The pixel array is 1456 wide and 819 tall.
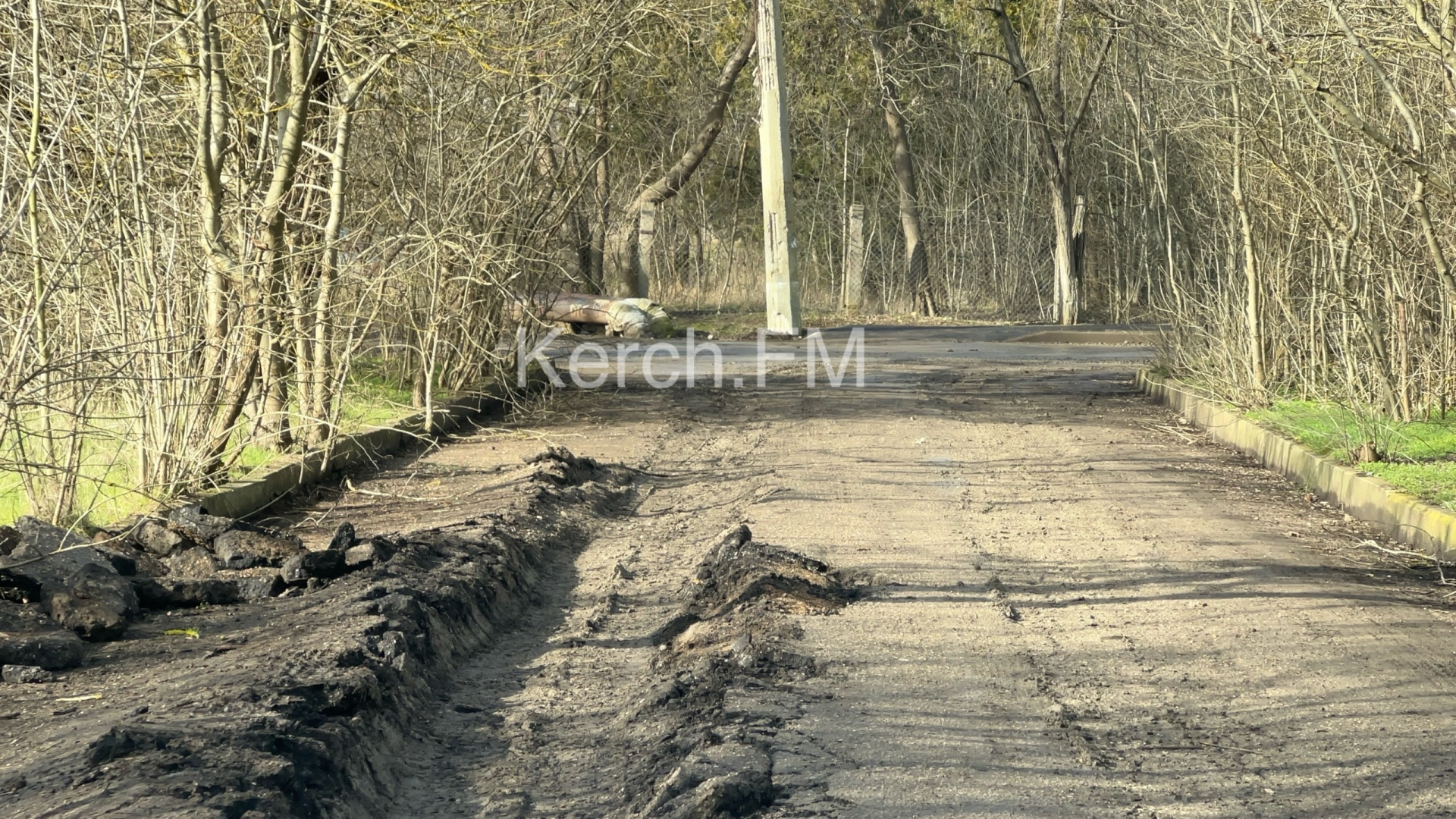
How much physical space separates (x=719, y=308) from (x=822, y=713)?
78.1ft

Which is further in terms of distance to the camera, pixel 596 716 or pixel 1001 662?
pixel 1001 662

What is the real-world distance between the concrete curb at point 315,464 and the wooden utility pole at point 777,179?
9314 mm

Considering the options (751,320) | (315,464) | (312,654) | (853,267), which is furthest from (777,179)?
(312,654)

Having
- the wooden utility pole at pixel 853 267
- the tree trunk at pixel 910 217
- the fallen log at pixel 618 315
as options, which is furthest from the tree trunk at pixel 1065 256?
the fallen log at pixel 618 315

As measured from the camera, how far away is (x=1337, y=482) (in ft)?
32.6

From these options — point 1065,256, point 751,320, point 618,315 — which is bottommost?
point 751,320

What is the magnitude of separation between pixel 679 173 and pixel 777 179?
464cm

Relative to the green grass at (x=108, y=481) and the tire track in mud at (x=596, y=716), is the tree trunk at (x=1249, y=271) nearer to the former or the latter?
the tire track in mud at (x=596, y=716)

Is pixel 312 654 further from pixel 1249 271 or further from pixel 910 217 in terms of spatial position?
pixel 910 217

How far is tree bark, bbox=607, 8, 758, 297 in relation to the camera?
25.6m

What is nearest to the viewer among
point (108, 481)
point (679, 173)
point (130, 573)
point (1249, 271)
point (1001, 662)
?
point (1001, 662)

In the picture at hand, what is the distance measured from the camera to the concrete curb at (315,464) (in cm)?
863

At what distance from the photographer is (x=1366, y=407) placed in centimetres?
1055

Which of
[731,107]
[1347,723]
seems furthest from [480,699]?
[731,107]
